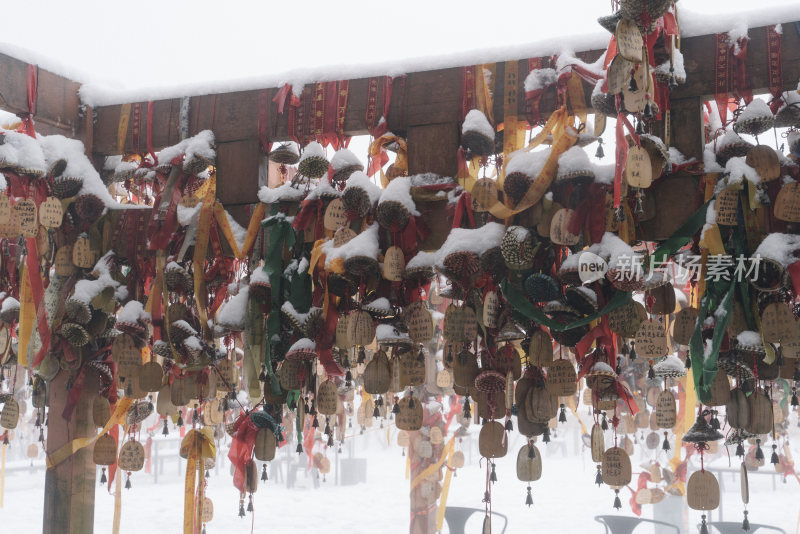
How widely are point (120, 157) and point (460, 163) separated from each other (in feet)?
3.34

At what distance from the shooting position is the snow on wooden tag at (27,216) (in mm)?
1571

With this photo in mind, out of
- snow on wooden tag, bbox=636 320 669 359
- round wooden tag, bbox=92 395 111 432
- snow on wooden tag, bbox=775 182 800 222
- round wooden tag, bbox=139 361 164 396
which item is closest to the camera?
snow on wooden tag, bbox=775 182 800 222

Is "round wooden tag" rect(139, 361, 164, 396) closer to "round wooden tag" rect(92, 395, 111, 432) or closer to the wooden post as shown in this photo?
"round wooden tag" rect(92, 395, 111, 432)

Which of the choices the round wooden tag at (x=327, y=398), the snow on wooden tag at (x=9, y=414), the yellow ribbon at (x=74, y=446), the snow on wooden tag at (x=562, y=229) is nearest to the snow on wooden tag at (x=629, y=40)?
the snow on wooden tag at (x=562, y=229)

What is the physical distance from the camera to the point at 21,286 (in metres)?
1.78

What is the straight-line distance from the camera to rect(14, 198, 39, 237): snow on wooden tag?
1.57m

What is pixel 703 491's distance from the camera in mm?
1436

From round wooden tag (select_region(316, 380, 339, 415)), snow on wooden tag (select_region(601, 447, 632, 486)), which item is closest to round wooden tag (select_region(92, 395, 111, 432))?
round wooden tag (select_region(316, 380, 339, 415))

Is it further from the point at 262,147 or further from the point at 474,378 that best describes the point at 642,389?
the point at 262,147

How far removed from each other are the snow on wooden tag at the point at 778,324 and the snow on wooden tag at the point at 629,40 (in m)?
0.52

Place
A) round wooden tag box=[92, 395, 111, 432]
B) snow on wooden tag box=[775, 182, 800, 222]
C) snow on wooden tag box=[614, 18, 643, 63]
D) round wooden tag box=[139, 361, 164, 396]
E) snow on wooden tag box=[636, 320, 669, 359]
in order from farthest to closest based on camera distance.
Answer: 1. round wooden tag box=[92, 395, 111, 432]
2. round wooden tag box=[139, 361, 164, 396]
3. snow on wooden tag box=[636, 320, 669, 359]
4. snow on wooden tag box=[775, 182, 800, 222]
5. snow on wooden tag box=[614, 18, 643, 63]

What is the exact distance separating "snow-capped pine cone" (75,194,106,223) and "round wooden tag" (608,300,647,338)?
127 cm

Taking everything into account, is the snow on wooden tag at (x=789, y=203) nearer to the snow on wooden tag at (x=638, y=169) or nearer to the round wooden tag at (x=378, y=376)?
the snow on wooden tag at (x=638, y=169)

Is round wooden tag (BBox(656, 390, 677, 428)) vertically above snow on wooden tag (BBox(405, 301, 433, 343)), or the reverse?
snow on wooden tag (BBox(405, 301, 433, 343))
